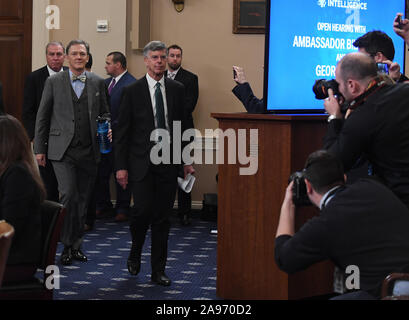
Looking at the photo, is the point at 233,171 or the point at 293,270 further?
the point at 233,171

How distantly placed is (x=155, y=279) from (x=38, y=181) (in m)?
1.77

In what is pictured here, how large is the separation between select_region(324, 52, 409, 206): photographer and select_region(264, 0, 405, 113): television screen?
0.91 meters

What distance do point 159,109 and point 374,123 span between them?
1914 mm

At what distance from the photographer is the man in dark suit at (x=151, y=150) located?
491cm

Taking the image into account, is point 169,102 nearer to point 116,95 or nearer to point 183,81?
point 116,95

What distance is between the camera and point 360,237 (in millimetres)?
2641

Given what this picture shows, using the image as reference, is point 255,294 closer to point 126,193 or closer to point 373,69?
point 373,69

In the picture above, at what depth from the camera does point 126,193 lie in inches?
310

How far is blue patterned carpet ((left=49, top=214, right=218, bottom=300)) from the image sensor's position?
4742mm

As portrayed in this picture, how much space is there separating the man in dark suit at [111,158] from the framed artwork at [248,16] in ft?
4.46

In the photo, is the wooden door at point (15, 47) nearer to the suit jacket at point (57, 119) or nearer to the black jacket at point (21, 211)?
the suit jacket at point (57, 119)
